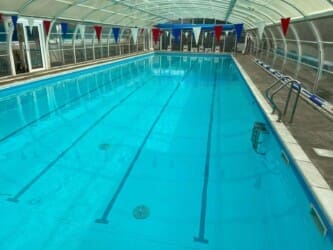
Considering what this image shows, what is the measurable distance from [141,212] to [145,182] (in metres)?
0.75

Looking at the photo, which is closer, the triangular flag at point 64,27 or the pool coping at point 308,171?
the pool coping at point 308,171

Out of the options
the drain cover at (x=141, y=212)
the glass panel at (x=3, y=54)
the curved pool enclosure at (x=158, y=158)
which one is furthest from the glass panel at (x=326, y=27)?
the glass panel at (x=3, y=54)

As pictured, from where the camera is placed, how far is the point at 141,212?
3.35 meters

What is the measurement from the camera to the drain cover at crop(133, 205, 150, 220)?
3252mm

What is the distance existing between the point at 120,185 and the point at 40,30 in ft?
34.8

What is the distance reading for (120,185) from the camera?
13.0 feet

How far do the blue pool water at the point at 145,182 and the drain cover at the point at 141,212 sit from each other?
21 mm

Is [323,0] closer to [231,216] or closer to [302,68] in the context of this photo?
[231,216]

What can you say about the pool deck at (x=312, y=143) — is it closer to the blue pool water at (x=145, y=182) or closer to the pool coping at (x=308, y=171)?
the pool coping at (x=308, y=171)

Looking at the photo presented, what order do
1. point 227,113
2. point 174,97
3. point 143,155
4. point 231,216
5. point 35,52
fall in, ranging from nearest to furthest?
point 231,216, point 143,155, point 227,113, point 174,97, point 35,52

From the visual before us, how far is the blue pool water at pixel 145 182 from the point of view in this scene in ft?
9.71

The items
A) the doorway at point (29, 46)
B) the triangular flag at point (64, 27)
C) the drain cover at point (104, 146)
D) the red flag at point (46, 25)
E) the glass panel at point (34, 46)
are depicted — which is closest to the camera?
the drain cover at point (104, 146)

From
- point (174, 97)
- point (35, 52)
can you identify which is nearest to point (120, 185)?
point (174, 97)

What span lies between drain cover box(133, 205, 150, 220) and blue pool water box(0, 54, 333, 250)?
0.8 inches
